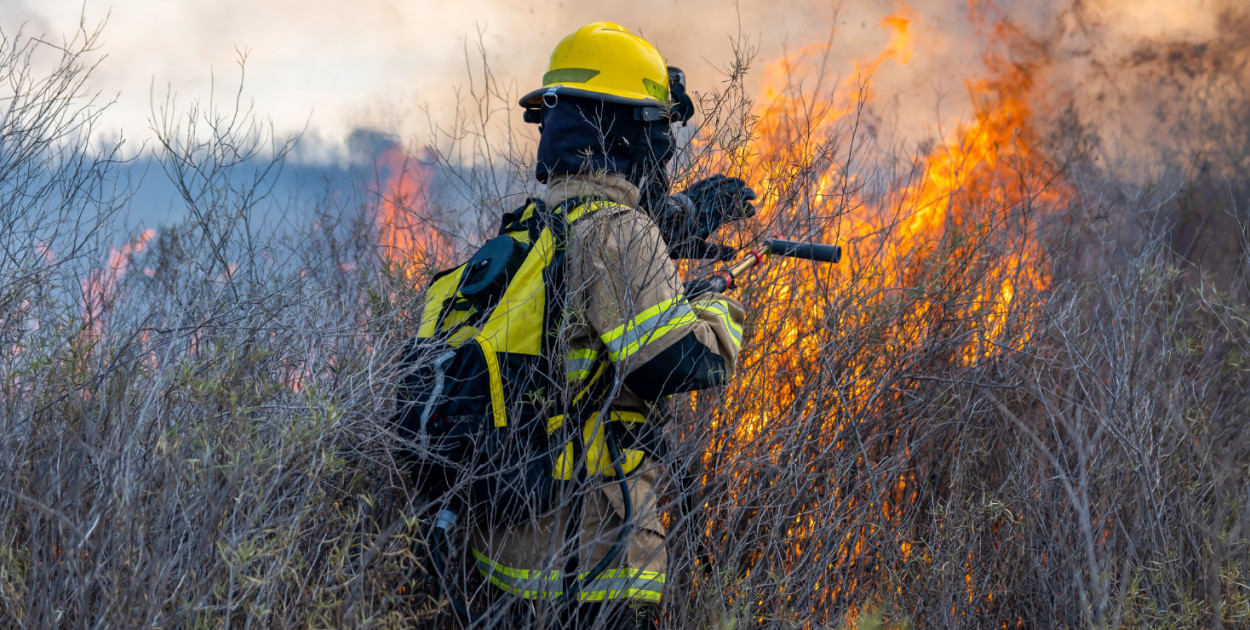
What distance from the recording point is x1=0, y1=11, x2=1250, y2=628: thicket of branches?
7.18 feet

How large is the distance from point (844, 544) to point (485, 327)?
169 cm

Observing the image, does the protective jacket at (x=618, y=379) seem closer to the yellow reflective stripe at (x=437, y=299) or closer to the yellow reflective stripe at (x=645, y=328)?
the yellow reflective stripe at (x=645, y=328)

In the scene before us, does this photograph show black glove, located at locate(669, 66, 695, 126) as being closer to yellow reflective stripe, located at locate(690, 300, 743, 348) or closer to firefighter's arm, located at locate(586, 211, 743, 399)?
firefighter's arm, located at locate(586, 211, 743, 399)

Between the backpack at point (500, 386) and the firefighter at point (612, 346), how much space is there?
51 millimetres

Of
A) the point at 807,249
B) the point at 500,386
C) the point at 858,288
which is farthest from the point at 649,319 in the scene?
the point at 858,288

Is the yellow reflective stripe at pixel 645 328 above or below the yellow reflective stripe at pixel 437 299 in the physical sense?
below

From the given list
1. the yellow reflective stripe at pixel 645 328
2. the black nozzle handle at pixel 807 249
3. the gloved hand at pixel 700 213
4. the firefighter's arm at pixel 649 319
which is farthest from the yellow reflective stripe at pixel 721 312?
the black nozzle handle at pixel 807 249

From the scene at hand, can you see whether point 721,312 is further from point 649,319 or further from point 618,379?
point 618,379

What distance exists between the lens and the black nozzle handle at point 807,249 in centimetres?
289

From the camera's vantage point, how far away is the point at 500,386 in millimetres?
2348

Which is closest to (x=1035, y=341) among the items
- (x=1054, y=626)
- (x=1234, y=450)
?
(x=1234, y=450)

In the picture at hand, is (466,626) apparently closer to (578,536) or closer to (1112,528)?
(578,536)

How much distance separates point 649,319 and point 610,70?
84 cm

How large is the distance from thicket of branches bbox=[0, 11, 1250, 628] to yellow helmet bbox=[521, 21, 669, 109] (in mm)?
505
